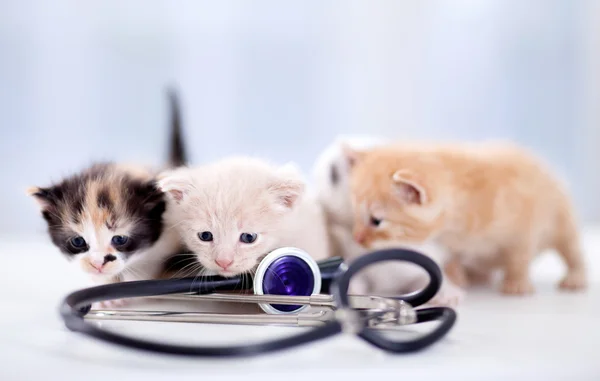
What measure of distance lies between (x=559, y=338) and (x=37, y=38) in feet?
5.29

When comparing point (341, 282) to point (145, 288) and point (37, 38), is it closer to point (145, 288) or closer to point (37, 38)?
point (145, 288)

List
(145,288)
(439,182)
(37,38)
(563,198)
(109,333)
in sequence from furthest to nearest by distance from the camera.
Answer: (37,38), (563,198), (439,182), (145,288), (109,333)

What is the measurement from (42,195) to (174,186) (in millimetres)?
190

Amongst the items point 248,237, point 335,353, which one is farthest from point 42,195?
point 335,353

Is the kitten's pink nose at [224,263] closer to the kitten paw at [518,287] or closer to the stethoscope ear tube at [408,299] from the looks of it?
the stethoscope ear tube at [408,299]

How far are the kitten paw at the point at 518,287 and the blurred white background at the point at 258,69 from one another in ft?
2.68

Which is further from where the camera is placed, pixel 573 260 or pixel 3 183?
pixel 3 183

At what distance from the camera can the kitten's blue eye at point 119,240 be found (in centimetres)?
80

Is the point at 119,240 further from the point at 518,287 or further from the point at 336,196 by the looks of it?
the point at 518,287

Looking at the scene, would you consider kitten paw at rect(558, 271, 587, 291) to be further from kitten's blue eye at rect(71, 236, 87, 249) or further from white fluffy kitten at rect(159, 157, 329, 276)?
kitten's blue eye at rect(71, 236, 87, 249)

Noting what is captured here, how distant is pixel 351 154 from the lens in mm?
1050

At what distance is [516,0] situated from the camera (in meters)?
1.83

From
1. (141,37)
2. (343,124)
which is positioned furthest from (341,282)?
(141,37)

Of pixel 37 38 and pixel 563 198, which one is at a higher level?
pixel 37 38
